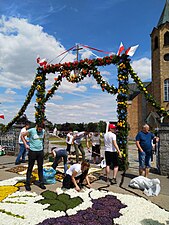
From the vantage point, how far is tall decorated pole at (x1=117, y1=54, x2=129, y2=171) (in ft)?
29.4

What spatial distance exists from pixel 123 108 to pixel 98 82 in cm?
180

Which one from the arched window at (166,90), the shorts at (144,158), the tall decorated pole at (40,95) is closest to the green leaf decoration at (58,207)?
the shorts at (144,158)

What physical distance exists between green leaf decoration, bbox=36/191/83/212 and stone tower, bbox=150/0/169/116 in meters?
27.3

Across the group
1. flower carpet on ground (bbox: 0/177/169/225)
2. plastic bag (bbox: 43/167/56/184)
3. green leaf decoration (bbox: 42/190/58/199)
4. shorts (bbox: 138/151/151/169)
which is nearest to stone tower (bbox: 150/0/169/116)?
shorts (bbox: 138/151/151/169)

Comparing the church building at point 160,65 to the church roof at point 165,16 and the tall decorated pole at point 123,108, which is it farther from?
the tall decorated pole at point 123,108

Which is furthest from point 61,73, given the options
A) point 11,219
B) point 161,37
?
point 161,37

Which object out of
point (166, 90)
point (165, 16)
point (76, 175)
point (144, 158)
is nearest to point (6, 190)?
point (76, 175)

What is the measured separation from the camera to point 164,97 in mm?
30750

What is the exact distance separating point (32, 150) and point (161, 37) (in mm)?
30727

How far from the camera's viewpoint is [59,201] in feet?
16.5

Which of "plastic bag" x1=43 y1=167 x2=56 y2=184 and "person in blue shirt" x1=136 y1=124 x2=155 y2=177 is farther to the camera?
"person in blue shirt" x1=136 y1=124 x2=155 y2=177

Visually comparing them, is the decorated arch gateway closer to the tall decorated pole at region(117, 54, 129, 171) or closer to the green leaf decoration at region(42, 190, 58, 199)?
the tall decorated pole at region(117, 54, 129, 171)

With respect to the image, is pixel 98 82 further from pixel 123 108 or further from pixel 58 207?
pixel 58 207

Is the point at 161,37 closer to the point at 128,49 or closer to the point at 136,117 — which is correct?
the point at 136,117
